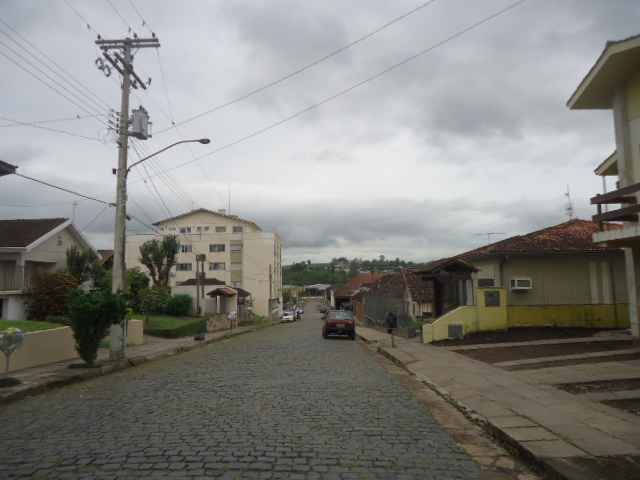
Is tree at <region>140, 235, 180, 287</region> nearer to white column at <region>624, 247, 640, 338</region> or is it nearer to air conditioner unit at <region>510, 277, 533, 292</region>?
air conditioner unit at <region>510, 277, 533, 292</region>

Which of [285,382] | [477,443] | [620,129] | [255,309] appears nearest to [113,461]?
[477,443]

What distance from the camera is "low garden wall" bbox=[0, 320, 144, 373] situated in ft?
44.7

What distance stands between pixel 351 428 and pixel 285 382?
4.41 metres

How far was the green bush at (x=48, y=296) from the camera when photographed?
82.9ft

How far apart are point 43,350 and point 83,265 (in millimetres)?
15120

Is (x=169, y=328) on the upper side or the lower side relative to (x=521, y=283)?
lower

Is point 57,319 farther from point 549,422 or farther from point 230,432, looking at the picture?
point 549,422

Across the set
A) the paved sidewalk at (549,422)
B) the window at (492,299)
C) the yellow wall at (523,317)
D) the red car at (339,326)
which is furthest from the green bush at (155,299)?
the paved sidewalk at (549,422)

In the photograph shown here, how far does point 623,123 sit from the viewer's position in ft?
51.6

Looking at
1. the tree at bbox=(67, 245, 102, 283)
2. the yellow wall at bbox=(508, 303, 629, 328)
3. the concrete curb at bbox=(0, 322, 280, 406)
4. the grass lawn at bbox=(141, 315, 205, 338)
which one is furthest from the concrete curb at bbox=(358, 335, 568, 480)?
the tree at bbox=(67, 245, 102, 283)

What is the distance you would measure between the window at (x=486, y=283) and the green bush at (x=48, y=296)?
18746mm

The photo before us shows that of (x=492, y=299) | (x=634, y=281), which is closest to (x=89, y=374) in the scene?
(x=492, y=299)

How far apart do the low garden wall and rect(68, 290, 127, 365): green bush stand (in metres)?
1.07

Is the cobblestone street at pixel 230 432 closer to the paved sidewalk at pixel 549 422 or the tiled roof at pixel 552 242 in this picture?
the paved sidewalk at pixel 549 422
